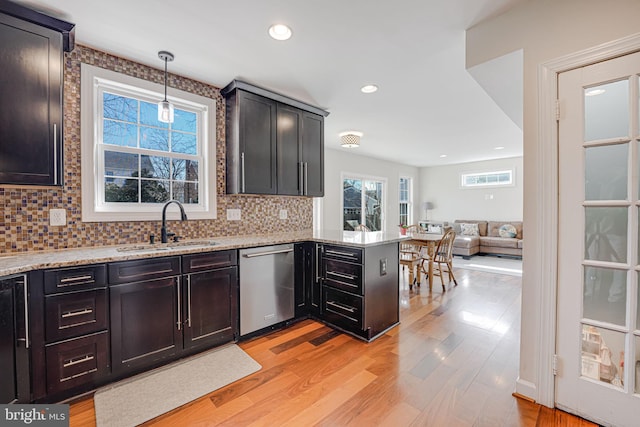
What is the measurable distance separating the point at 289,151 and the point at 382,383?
2439 millimetres

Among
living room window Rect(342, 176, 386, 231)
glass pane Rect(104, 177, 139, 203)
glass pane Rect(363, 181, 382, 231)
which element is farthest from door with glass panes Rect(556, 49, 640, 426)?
glass pane Rect(363, 181, 382, 231)

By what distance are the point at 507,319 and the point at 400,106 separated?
2.75 m

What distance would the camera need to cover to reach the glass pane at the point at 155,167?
102 inches

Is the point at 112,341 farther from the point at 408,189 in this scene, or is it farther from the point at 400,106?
the point at 408,189

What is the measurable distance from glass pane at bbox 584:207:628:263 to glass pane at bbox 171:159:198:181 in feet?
10.3

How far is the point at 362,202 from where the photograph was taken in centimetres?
701

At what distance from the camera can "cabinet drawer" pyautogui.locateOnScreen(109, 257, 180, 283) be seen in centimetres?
186

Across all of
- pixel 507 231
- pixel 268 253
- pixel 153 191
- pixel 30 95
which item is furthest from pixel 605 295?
pixel 507 231

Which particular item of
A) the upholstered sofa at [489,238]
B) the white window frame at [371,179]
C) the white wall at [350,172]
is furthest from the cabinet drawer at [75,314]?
the upholstered sofa at [489,238]

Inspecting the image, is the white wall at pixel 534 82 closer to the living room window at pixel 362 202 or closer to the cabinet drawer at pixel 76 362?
the cabinet drawer at pixel 76 362

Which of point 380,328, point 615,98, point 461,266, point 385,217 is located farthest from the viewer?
point 385,217

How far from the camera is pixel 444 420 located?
158 centimetres

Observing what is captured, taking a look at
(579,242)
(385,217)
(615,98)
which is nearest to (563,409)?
(579,242)

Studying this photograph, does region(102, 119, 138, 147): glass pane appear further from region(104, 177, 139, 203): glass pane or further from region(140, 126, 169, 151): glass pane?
region(104, 177, 139, 203): glass pane
